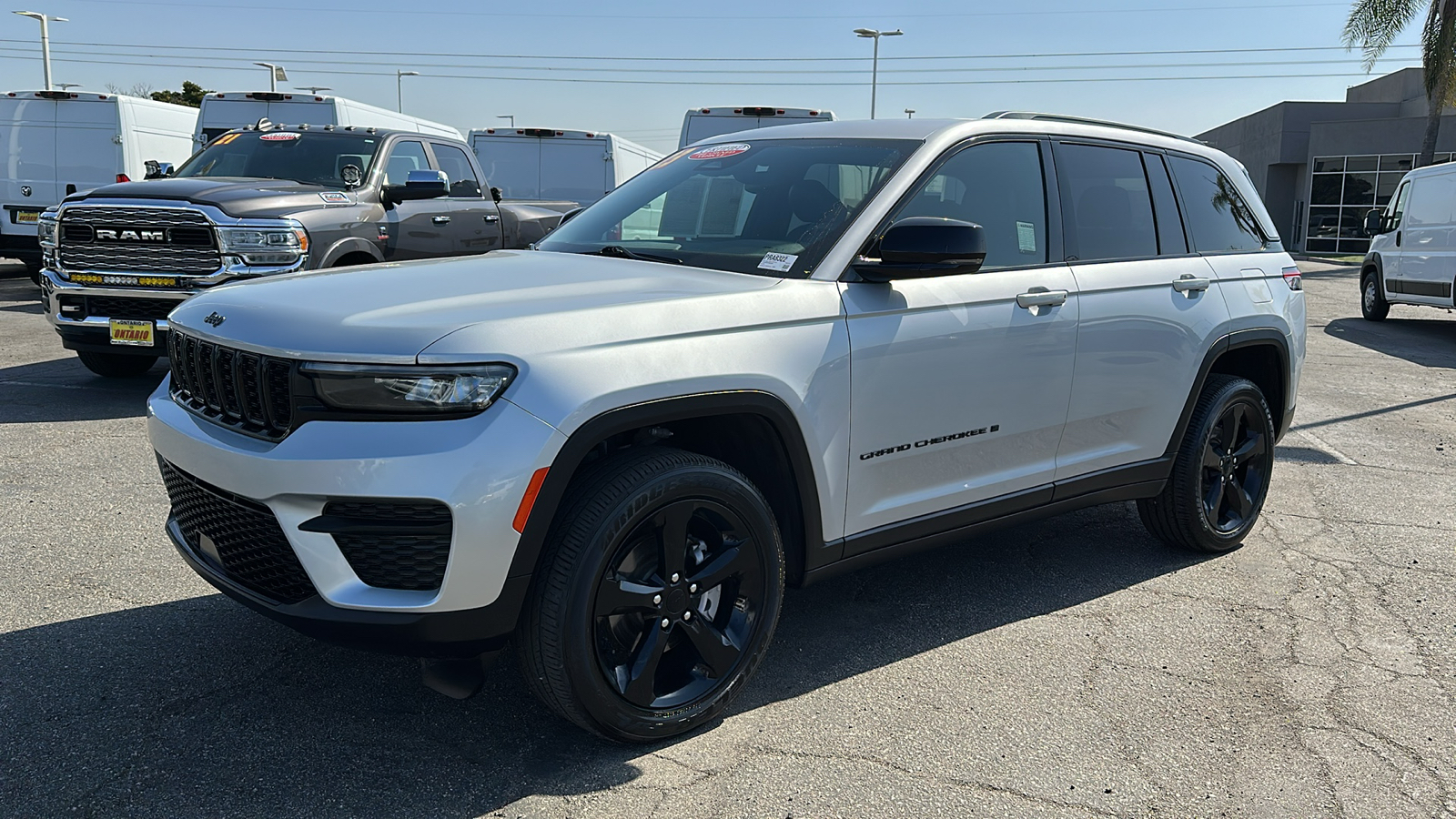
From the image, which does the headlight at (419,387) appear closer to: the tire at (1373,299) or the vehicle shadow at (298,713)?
the vehicle shadow at (298,713)

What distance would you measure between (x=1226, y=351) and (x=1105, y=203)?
0.95m

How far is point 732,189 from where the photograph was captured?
4051mm

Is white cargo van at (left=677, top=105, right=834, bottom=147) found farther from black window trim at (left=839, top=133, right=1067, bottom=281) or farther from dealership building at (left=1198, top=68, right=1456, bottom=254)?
dealership building at (left=1198, top=68, right=1456, bottom=254)

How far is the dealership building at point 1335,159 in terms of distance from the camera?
3862 centimetres

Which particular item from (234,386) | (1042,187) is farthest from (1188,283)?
(234,386)

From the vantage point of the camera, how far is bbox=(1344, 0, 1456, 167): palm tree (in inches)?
1195

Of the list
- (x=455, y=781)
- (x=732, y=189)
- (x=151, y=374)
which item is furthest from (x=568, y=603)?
(x=151, y=374)

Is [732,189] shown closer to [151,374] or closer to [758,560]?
[758,560]

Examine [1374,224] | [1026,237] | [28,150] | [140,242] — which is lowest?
[140,242]

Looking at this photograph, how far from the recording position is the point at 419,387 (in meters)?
2.69

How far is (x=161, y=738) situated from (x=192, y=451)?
0.80m

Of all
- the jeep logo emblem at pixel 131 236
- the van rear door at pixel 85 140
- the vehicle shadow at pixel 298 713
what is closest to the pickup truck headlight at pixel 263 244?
the jeep logo emblem at pixel 131 236

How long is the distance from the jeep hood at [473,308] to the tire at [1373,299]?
52.2 ft

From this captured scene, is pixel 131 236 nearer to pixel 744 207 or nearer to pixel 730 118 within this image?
pixel 744 207
